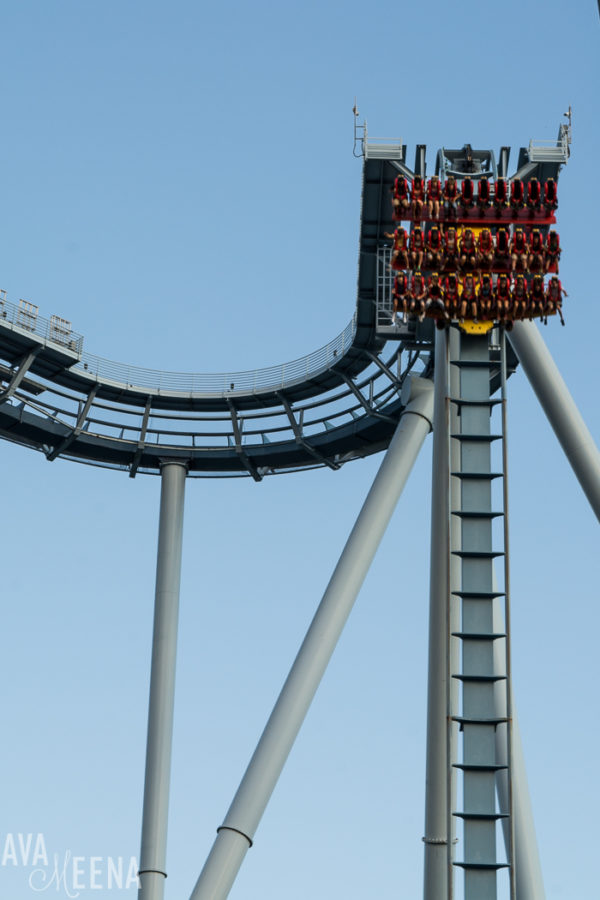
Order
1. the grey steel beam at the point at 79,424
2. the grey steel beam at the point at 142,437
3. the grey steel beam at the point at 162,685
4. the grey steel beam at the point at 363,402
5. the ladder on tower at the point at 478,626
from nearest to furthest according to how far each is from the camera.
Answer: the ladder on tower at the point at 478,626 → the grey steel beam at the point at 162,685 → the grey steel beam at the point at 363,402 → the grey steel beam at the point at 79,424 → the grey steel beam at the point at 142,437

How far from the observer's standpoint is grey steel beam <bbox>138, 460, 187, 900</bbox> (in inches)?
1768

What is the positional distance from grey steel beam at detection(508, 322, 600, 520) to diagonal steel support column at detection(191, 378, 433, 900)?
223 inches

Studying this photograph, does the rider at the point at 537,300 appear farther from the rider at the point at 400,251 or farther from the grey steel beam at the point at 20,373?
the grey steel beam at the point at 20,373

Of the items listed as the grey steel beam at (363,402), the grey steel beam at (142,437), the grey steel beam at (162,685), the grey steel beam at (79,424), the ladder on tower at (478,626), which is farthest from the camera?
the grey steel beam at (142,437)

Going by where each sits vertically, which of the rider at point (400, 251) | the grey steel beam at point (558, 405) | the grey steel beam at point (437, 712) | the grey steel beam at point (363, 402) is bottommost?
the grey steel beam at point (437, 712)

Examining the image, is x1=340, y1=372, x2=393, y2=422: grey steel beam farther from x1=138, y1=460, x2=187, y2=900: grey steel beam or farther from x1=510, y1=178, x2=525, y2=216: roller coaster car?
x1=510, y1=178, x2=525, y2=216: roller coaster car

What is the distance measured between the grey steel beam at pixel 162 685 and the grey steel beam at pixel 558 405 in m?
17.2

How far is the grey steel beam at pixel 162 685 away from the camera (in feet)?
147

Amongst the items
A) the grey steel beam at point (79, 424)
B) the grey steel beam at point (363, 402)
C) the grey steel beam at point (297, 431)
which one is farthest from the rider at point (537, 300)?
the grey steel beam at point (79, 424)

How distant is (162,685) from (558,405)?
18170mm

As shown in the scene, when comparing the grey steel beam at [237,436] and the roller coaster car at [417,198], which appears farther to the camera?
the grey steel beam at [237,436]

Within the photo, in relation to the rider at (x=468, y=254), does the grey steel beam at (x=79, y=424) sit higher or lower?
higher

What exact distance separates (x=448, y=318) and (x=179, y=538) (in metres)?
19.6

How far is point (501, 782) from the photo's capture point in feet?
123
